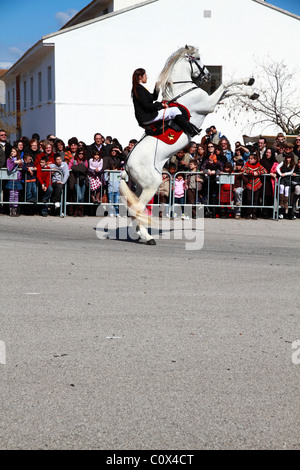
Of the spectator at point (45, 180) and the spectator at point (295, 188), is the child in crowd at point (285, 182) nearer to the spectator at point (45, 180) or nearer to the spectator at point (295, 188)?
the spectator at point (295, 188)

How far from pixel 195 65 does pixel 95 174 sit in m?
4.82

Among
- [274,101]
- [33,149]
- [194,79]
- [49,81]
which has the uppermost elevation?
[49,81]

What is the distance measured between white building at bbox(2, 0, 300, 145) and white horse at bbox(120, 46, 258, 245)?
18450mm

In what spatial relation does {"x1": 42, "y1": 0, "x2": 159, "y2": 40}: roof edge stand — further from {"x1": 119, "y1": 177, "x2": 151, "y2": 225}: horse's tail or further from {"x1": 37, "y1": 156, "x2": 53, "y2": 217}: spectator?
{"x1": 119, "y1": 177, "x2": 151, "y2": 225}: horse's tail

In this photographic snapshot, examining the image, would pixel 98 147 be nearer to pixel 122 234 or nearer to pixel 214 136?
pixel 214 136

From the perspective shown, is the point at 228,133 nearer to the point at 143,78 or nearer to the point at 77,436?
the point at 143,78

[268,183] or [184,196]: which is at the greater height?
[268,183]

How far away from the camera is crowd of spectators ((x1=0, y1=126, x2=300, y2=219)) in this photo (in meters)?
16.0

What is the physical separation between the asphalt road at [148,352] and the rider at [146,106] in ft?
8.48

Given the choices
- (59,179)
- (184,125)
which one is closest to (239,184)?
(59,179)

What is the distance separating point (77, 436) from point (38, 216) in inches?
502

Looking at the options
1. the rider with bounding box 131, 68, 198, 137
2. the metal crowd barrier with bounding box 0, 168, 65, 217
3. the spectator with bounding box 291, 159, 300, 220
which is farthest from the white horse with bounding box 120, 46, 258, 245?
the spectator with bounding box 291, 159, 300, 220

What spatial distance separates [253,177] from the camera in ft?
55.8

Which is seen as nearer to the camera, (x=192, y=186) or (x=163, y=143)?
(x=163, y=143)
